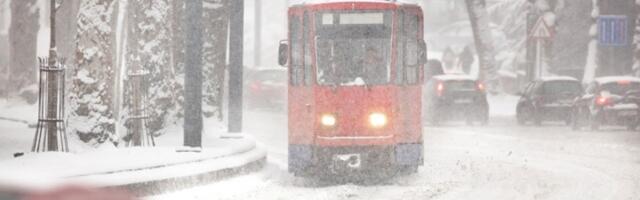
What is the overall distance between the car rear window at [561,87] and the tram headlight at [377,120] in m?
15.8

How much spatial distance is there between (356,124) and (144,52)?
14.9 feet

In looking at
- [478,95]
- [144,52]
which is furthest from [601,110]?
[144,52]

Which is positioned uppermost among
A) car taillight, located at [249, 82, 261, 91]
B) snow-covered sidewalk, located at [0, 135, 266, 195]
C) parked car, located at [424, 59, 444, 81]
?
parked car, located at [424, 59, 444, 81]

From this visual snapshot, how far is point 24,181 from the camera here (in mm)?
2725

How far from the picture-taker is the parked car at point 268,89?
37.7m

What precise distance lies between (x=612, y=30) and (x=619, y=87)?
6046 mm

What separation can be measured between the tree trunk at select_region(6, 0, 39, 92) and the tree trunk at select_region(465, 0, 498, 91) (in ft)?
54.2

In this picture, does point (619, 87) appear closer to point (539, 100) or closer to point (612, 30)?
point (539, 100)

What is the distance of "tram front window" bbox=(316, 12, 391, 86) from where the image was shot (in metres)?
13.5

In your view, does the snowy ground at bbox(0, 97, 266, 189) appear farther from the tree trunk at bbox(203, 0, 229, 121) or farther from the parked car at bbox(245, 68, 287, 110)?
the parked car at bbox(245, 68, 287, 110)

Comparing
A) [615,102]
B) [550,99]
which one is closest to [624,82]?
[615,102]

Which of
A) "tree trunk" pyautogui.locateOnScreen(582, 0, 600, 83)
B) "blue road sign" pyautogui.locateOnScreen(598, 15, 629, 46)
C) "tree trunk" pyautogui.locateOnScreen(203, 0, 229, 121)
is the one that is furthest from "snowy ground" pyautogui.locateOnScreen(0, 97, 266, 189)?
"tree trunk" pyautogui.locateOnScreen(582, 0, 600, 83)

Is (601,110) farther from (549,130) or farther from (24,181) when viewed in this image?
(24,181)

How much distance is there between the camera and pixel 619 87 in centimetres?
2602
